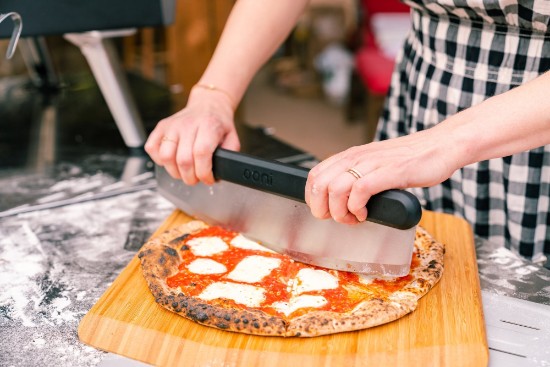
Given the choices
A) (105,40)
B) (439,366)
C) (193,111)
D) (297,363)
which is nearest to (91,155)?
(105,40)

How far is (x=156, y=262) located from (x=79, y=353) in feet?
0.65

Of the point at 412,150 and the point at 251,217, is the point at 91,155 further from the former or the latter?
the point at 412,150

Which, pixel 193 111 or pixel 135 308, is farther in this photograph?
pixel 193 111

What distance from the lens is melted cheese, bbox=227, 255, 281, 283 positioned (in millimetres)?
1013

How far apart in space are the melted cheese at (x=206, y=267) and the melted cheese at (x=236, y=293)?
4cm

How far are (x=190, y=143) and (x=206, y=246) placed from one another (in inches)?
7.1

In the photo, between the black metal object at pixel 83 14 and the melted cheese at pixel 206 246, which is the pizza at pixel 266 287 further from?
the black metal object at pixel 83 14

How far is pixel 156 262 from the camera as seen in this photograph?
3.40 ft

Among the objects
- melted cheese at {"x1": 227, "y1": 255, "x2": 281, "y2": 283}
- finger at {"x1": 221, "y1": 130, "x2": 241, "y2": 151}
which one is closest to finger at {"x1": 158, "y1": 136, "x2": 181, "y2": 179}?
finger at {"x1": 221, "y1": 130, "x2": 241, "y2": 151}

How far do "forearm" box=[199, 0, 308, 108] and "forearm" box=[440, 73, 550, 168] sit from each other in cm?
52

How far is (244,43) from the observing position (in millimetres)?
1318

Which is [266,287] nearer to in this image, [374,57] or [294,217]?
[294,217]

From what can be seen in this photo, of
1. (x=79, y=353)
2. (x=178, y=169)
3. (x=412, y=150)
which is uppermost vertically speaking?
(x=412, y=150)

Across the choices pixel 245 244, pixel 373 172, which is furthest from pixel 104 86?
pixel 373 172
